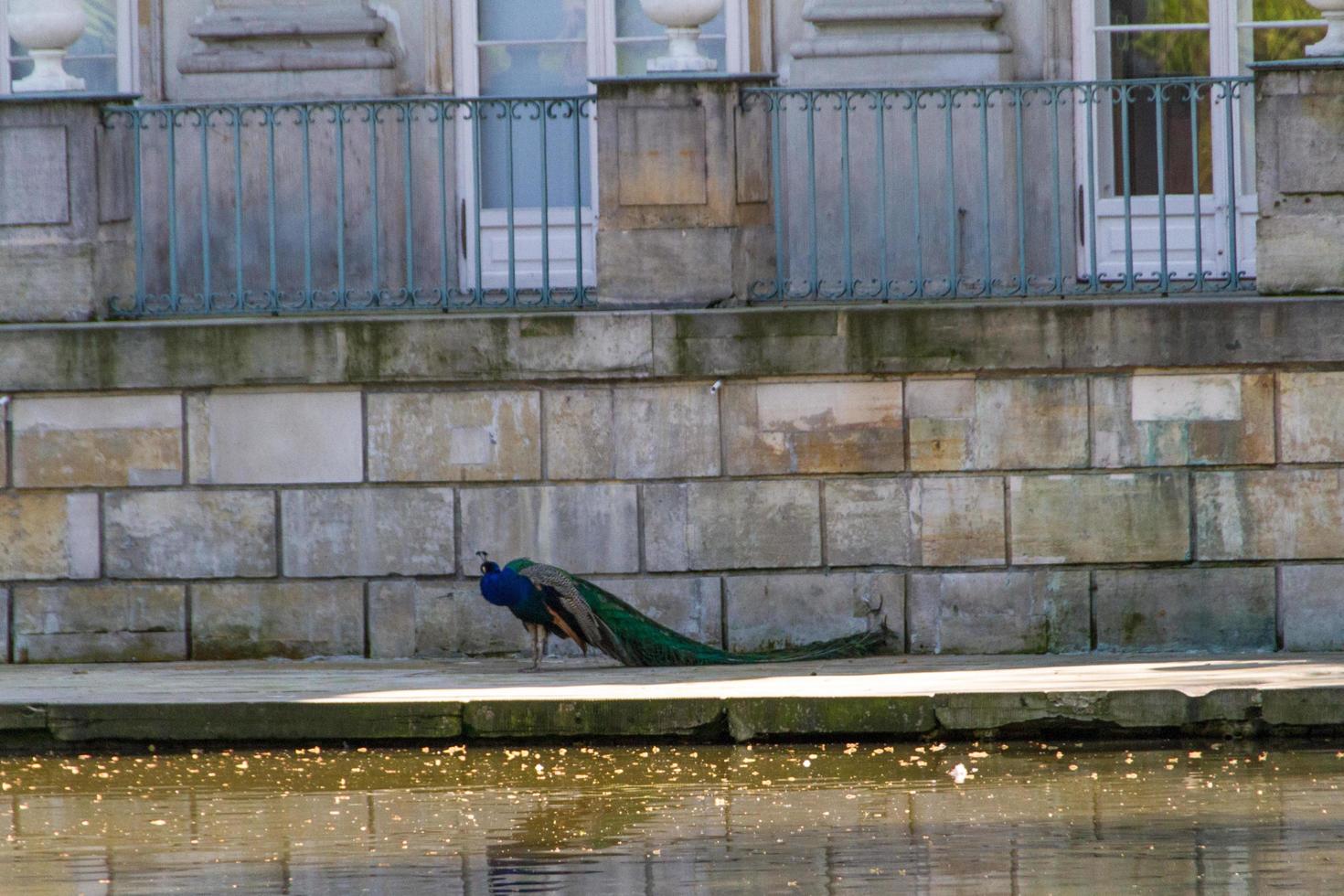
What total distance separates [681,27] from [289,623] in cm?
378

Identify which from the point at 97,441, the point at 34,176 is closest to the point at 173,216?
the point at 34,176

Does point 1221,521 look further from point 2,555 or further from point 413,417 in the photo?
point 2,555

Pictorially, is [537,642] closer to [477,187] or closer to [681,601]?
[681,601]

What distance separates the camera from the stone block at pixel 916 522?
1227cm

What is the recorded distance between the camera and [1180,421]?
1216cm

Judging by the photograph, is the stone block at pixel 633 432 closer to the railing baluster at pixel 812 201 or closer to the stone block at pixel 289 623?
the railing baluster at pixel 812 201

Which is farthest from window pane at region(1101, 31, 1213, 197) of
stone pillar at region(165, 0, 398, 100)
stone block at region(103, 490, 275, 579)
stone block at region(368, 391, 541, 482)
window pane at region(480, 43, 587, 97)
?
stone block at region(103, 490, 275, 579)

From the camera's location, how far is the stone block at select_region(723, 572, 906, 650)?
12359mm

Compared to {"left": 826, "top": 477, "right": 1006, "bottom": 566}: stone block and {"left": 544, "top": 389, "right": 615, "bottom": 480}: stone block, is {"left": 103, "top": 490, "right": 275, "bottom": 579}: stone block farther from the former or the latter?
{"left": 826, "top": 477, "right": 1006, "bottom": 566}: stone block

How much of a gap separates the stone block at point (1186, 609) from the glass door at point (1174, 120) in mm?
2484

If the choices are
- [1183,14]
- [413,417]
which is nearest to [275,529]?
[413,417]

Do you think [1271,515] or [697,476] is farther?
[697,476]

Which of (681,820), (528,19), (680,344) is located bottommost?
(681,820)

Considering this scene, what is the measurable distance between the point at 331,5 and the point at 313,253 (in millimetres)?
1508
